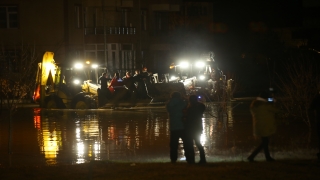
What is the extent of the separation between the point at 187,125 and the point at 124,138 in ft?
18.5

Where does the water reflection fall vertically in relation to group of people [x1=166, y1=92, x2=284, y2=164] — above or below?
below

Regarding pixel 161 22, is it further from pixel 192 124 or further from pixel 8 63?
pixel 192 124

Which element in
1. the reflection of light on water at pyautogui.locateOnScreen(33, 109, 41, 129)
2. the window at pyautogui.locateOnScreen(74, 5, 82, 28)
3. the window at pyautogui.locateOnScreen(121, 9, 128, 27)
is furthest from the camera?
the window at pyautogui.locateOnScreen(121, 9, 128, 27)

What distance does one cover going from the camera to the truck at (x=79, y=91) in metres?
31.5

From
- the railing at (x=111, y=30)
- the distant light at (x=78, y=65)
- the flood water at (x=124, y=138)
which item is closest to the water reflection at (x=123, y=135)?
the flood water at (x=124, y=138)

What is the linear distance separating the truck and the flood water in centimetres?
317

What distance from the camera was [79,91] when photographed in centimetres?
3250

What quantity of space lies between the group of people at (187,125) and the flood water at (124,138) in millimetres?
976

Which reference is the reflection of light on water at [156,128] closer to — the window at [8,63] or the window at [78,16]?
the window at [8,63]

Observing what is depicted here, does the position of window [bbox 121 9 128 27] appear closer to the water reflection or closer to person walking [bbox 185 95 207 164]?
the water reflection

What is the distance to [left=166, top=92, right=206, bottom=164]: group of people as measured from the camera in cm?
1441

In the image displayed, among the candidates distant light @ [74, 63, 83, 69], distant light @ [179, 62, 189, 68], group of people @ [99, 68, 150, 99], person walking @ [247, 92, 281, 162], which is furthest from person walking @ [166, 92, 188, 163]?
distant light @ [179, 62, 189, 68]

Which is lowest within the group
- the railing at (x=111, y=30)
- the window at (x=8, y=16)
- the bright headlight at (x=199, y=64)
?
the bright headlight at (x=199, y=64)

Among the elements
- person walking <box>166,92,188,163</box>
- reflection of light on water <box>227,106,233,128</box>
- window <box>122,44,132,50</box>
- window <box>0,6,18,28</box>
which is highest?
window <box>0,6,18,28</box>
